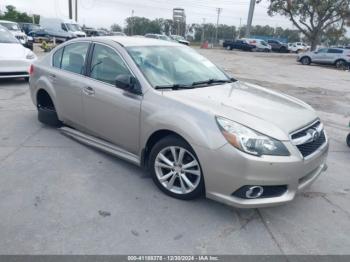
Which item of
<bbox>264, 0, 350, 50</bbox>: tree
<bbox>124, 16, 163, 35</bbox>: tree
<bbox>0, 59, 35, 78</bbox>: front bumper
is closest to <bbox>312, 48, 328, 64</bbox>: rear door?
<bbox>264, 0, 350, 50</bbox>: tree

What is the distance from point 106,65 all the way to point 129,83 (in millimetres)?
702

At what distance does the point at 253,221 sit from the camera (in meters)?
3.10

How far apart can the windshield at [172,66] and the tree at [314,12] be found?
35.4 m

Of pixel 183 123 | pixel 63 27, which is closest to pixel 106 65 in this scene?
pixel 183 123

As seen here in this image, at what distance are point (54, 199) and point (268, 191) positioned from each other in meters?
2.12

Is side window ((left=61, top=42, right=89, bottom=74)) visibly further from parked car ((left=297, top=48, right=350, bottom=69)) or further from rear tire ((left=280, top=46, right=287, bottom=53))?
rear tire ((left=280, top=46, right=287, bottom=53))

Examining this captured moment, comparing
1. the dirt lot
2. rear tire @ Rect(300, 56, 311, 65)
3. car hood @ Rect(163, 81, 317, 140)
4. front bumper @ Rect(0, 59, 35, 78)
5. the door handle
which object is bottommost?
the dirt lot

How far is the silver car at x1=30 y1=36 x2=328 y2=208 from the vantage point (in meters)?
2.85

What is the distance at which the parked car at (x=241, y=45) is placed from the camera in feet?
139

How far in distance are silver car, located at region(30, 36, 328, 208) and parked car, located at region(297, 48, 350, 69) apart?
897 inches

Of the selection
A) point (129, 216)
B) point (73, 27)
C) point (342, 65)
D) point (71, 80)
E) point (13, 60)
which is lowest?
point (129, 216)

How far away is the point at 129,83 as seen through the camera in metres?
3.53

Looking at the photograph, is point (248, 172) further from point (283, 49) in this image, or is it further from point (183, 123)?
point (283, 49)

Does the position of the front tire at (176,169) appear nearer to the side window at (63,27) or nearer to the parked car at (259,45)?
the side window at (63,27)
